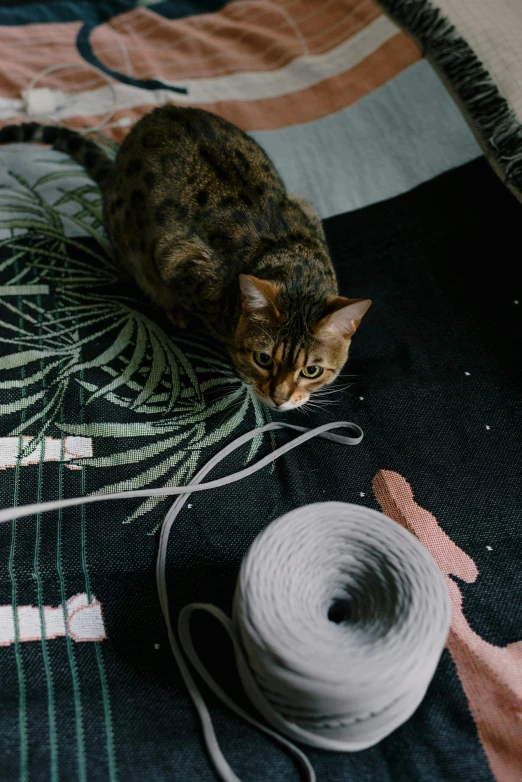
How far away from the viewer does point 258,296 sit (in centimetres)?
96

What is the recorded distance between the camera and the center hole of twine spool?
0.78 meters

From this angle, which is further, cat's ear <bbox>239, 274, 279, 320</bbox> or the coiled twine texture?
cat's ear <bbox>239, 274, 279, 320</bbox>

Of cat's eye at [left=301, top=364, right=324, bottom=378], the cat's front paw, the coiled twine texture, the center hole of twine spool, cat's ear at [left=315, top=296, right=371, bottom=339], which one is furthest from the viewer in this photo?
Answer: the cat's front paw

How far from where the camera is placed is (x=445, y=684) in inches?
30.2

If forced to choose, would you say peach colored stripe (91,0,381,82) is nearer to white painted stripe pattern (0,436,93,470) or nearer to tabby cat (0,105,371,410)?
tabby cat (0,105,371,410)

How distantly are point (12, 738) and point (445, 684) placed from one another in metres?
0.51

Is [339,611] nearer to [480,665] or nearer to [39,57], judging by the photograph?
[480,665]

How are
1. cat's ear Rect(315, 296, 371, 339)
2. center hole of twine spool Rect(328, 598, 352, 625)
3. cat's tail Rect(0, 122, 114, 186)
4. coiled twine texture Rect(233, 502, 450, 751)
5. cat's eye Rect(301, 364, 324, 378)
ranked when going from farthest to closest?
1. cat's tail Rect(0, 122, 114, 186)
2. cat's eye Rect(301, 364, 324, 378)
3. cat's ear Rect(315, 296, 371, 339)
4. center hole of twine spool Rect(328, 598, 352, 625)
5. coiled twine texture Rect(233, 502, 450, 751)

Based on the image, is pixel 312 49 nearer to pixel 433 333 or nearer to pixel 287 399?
pixel 433 333

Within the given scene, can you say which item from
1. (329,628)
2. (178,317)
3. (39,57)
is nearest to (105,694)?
(329,628)

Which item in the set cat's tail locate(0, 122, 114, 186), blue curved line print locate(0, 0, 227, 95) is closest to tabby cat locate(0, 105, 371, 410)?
cat's tail locate(0, 122, 114, 186)

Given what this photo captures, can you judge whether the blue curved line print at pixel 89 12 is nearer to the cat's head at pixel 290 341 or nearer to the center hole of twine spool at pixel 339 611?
the cat's head at pixel 290 341

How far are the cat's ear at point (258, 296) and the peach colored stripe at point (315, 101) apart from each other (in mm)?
684

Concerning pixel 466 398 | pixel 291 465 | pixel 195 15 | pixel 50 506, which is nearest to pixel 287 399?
pixel 291 465
